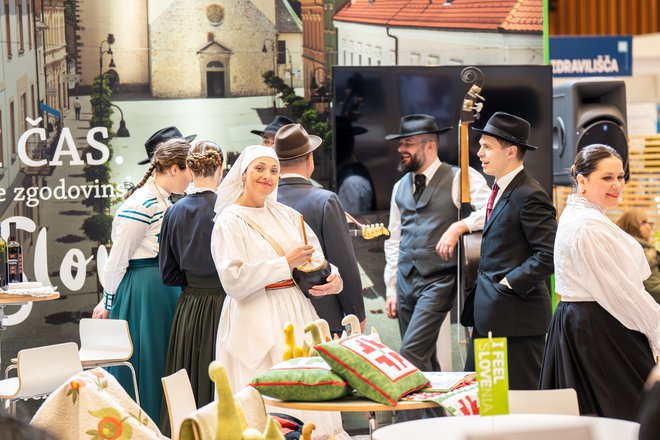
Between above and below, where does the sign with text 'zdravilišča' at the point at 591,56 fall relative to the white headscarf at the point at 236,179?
above

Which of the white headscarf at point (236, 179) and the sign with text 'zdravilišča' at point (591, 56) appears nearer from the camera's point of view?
the white headscarf at point (236, 179)

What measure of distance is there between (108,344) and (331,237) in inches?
54.8

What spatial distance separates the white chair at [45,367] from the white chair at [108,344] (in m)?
0.56

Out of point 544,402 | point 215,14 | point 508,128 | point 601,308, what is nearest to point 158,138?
point 215,14

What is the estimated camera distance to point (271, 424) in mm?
2408

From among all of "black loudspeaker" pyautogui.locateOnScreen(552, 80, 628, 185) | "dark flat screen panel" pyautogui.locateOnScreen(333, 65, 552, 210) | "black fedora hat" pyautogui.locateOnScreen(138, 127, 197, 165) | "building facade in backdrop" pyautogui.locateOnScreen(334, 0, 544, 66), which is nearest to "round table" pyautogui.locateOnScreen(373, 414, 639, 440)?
"dark flat screen panel" pyautogui.locateOnScreen(333, 65, 552, 210)

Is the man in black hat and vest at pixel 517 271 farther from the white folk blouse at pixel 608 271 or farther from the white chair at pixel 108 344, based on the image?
the white chair at pixel 108 344

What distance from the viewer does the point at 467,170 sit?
6020mm

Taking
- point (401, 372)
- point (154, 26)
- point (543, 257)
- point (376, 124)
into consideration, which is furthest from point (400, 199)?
point (401, 372)

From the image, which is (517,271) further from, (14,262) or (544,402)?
(14,262)

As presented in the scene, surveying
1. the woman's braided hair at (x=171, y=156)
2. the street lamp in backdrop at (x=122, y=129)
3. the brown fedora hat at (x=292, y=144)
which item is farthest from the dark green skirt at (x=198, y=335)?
the street lamp in backdrop at (x=122, y=129)

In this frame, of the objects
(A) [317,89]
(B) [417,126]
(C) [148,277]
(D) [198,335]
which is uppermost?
(A) [317,89]

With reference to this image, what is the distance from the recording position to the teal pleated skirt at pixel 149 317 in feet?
18.4

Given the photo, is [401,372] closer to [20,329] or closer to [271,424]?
[271,424]
